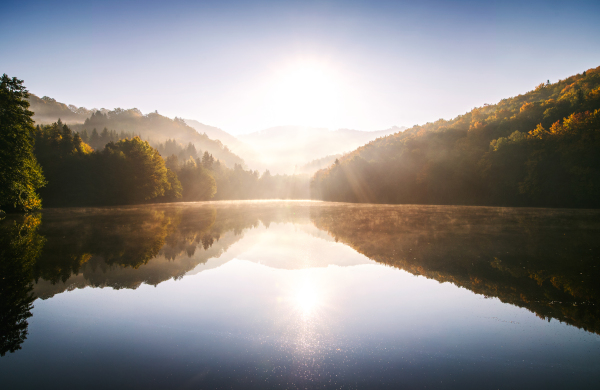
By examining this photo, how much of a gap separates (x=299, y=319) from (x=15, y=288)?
7665 mm

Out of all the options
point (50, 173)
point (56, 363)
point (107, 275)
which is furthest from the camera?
point (50, 173)

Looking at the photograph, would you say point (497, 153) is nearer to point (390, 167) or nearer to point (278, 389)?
point (390, 167)

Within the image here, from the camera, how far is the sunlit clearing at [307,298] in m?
6.35

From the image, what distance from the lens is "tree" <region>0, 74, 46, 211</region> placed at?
85.8 feet

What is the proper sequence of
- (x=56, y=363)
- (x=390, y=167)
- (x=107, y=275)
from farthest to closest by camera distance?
(x=390, y=167) < (x=107, y=275) < (x=56, y=363)

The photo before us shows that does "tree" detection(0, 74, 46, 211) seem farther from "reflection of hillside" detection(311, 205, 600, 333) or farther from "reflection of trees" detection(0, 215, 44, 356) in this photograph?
"reflection of hillside" detection(311, 205, 600, 333)

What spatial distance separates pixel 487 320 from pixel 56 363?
7705 mm

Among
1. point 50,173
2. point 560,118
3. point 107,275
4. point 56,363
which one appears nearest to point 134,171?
point 50,173

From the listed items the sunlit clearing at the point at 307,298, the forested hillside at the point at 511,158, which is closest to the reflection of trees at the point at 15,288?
the sunlit clearing at the point at 307,298

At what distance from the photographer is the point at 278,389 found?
11.7 feet

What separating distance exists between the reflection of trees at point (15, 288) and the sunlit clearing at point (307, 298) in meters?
5.08

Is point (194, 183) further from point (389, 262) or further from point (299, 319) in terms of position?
→ point (299, 319)

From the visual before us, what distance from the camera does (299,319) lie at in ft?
19.0

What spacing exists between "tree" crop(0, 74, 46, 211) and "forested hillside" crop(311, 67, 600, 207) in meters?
68.9
